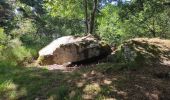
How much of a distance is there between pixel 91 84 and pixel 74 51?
4.21 metres

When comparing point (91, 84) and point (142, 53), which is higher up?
point (142, 53)

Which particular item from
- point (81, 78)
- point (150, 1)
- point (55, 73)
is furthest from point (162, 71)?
point (150, 1)

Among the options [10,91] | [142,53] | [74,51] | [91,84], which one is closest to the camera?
[91,84]

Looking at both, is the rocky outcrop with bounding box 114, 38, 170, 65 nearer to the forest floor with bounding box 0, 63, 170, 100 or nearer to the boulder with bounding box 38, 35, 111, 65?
the forest floor with bounding box 0, 63, 170, 100

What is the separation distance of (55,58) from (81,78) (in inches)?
154

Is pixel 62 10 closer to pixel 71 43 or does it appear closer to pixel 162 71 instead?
pixel 71 43

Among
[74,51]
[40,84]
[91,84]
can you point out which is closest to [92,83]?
[91,84]

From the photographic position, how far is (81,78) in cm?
795

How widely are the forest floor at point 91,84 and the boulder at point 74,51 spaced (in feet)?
7.84

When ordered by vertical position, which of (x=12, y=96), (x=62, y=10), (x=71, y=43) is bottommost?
(x=12, y=96)

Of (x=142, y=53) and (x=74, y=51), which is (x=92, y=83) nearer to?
(x=142, y=53)

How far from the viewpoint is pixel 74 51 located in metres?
11.5

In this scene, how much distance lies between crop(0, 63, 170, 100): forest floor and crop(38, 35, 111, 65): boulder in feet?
7.84

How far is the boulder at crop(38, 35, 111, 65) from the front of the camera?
1138cm
